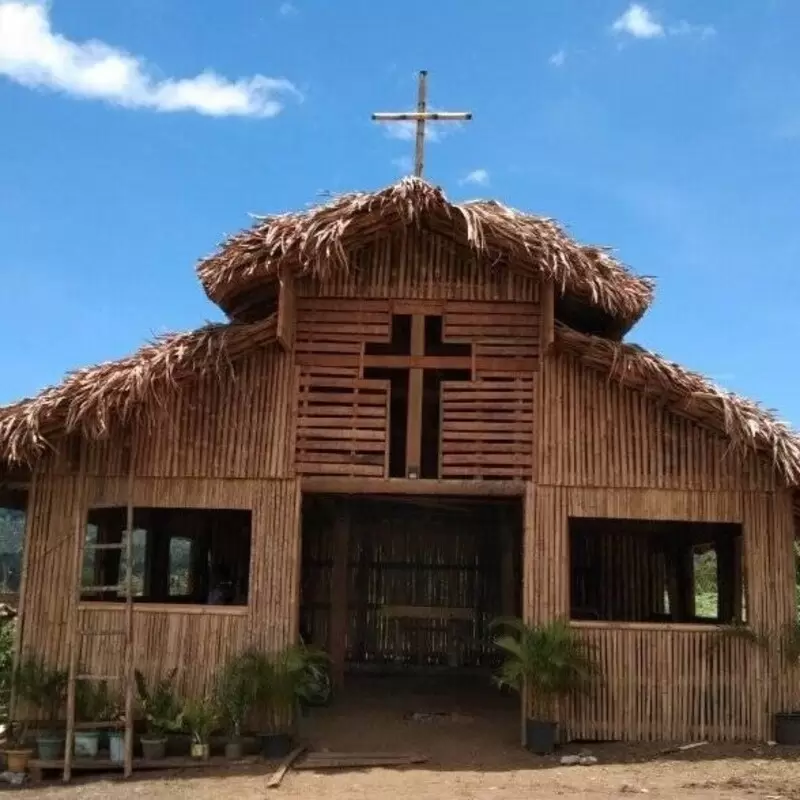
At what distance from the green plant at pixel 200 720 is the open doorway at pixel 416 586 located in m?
4.08

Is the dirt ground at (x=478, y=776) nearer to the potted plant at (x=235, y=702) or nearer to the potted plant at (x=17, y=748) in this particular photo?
the potted plant at (x=235, y=702)

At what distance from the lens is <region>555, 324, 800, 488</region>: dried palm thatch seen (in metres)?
8.74

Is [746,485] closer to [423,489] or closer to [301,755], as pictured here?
[423,489]

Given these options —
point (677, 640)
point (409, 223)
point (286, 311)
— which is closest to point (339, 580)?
point (286, 311)

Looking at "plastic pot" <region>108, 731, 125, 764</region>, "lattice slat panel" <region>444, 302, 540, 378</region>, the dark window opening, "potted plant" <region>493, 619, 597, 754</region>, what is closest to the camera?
"plastic pot" <region>108, 731, 125, 764</region>

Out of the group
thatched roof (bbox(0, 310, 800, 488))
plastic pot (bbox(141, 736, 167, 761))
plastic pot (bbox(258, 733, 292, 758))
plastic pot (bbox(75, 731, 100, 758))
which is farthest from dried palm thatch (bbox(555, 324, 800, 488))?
plastic pot (bbox(75, 731, 100, 758))

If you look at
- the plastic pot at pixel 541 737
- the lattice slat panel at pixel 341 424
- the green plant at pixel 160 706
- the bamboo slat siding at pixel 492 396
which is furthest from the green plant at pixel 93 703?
the plastic pot at pixel 541 737

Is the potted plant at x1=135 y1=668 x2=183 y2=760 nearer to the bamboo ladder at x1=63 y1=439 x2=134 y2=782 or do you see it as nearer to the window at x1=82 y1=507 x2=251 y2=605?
the bamboo ladder at x1=63 y1=439 x2=134 y2=782

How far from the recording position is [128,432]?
9375 mm

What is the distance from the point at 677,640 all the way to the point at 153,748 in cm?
482

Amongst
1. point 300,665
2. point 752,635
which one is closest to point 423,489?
point 300,665

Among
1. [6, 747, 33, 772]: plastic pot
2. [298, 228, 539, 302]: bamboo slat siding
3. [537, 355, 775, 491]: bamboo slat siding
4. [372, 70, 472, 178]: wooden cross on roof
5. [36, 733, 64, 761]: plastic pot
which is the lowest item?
[6, 747, 33, 772]: plastic pot

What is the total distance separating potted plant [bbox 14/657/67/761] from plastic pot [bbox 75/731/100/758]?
7.3 inches

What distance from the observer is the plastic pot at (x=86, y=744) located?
28.5 feet
